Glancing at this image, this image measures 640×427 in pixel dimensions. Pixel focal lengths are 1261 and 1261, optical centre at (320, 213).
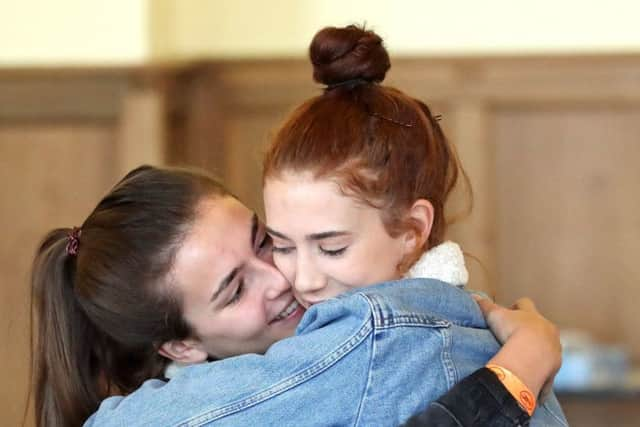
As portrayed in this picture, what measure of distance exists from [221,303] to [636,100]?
2.72 m

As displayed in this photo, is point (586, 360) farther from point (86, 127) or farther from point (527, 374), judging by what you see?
point (527, 374)

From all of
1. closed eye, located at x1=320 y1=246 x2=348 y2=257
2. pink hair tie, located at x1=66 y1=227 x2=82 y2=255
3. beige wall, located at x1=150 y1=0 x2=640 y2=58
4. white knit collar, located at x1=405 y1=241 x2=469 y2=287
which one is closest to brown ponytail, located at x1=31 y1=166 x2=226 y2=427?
pink hair tie, located at x1=66 y1=227 x2=82 y2=255

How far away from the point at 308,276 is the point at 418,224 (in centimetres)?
16

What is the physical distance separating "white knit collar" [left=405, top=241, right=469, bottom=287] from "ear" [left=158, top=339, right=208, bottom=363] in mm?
357

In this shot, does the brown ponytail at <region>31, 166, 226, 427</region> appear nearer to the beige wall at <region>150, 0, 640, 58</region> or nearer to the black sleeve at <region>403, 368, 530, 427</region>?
the black sleeve at <region>403, 368, 530, 427</region>

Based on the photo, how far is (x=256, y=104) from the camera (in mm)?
4418

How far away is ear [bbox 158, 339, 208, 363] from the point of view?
1833mm


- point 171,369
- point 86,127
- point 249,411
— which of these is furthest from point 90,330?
point 86,127

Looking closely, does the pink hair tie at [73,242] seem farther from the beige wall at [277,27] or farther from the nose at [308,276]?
the beige wall at [277,27]

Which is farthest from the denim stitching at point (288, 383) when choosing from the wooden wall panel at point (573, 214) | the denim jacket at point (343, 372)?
the wooden wall panel at point (573, 214)

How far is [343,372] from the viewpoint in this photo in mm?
1471

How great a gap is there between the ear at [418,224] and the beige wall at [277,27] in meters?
2.48

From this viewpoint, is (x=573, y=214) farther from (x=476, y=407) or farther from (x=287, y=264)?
(x=476, y=407)

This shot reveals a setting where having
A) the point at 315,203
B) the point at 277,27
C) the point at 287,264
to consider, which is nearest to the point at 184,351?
the point at 287,264
